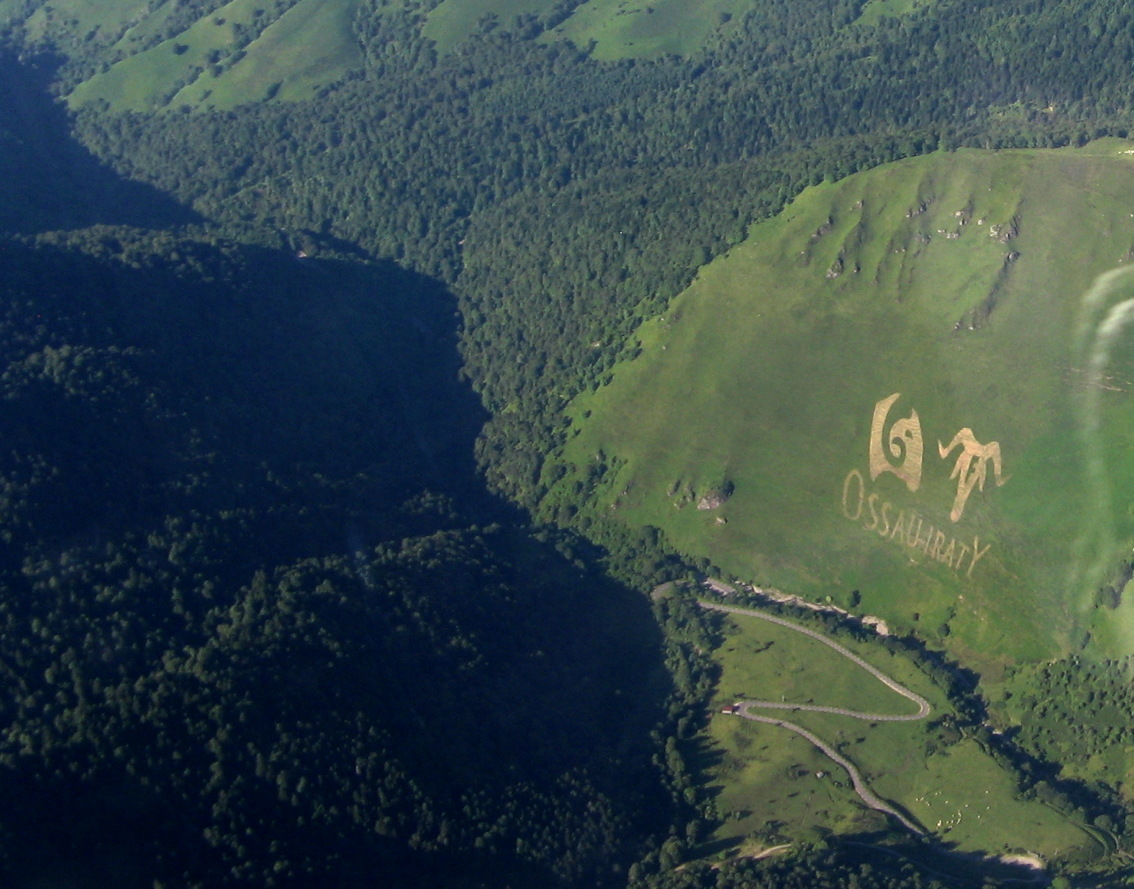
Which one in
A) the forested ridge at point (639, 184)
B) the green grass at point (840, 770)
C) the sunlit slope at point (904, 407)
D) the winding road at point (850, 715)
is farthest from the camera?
the forested ridge at point (639, 184)

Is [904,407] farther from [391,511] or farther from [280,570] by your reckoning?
[280,570]

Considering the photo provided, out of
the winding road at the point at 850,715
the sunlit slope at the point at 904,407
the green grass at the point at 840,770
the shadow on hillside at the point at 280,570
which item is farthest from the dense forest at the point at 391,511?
the winding road at the point at 850,715

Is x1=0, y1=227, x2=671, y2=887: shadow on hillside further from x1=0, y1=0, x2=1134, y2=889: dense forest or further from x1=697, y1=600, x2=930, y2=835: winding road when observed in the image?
x1=697, y1=600, x2=930, y2=835: winding road

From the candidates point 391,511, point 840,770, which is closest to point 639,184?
point 391,511

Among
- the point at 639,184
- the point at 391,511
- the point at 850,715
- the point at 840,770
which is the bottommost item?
the point at 840,770

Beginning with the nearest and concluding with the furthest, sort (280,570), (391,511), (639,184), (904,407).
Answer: (280,570) < (904,407) < (391,511) < (639,184)

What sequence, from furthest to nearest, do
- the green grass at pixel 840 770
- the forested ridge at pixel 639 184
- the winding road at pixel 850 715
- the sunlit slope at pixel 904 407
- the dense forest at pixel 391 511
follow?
1. the forested ridge at pixel 639 184
2. the sunlit slope at pixel 904 407
3. the winding road at pixel 850 715
4. the green grass at pixel 840 770
5. the dense forest at pixel 391 511

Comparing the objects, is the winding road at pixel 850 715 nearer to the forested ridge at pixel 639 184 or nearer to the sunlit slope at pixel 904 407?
the sunlit slope at pixel 904 407
